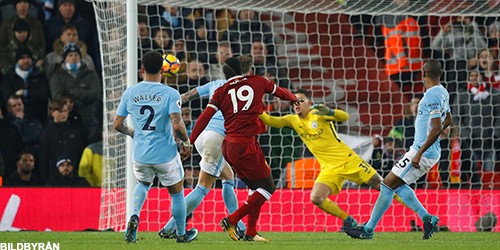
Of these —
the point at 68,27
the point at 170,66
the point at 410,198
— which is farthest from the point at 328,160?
the point at 68,27

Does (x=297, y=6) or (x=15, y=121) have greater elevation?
(x=297, y=6)

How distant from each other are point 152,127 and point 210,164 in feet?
5.61

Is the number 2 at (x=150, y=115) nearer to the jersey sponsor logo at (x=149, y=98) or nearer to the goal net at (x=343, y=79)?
the jersey sponsor logo at (x=149, y=98)

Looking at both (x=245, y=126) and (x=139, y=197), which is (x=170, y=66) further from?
(x=139, y=197)

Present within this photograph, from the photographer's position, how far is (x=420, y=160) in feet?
38.1

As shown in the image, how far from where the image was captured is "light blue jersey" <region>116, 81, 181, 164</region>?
1037 cm

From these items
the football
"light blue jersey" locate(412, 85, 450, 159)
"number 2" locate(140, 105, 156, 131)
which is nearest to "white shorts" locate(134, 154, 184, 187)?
"number 2" locate(140, 105, 156, 131)

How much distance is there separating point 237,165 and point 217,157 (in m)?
1.07

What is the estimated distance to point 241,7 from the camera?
1463 centimetres

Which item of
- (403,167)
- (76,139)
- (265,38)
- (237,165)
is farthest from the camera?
(265,38)

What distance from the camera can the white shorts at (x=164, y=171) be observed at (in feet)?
34.2

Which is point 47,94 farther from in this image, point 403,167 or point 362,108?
point 403,167

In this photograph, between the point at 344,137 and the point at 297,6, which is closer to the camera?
the point at 297,6

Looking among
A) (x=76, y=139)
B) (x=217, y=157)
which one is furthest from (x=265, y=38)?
(x=217, y=157)
